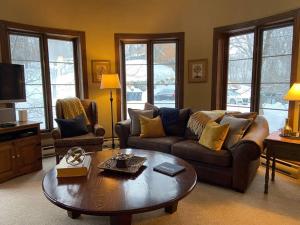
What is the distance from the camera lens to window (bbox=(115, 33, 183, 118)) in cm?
475

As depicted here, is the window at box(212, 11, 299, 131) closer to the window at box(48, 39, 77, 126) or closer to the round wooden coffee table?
the round wooden coffee table

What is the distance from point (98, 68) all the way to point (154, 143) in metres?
2.08

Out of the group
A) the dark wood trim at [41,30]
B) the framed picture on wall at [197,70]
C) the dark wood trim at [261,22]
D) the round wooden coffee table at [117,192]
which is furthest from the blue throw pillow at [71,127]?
the dark wood trim at [261,22]

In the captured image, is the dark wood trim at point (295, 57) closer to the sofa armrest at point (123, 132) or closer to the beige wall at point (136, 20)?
the beige wall at point (136, 20)

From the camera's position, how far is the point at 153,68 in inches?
192

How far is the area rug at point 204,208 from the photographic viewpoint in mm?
2209

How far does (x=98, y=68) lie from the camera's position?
4648 mm

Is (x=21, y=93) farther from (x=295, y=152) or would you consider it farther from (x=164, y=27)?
(x=295, y=152)

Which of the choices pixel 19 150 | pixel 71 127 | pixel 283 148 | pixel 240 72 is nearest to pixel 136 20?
pixel 240 72

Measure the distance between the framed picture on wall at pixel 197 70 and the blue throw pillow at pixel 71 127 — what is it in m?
2.25

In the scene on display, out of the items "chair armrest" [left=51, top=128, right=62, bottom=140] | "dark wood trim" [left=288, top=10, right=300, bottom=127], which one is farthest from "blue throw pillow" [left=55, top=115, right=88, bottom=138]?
"dark wood trim" [left=288, top=10, right=300, bottom=127]

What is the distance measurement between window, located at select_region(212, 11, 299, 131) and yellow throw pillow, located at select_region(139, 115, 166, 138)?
125 cm

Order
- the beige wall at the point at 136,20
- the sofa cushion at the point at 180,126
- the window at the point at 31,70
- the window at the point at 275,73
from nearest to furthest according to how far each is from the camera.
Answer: the window at the point at 275,73
the sofa cushion at the point at 180,126
the window at the point at 31,70
the beige wall at the point at 136,20

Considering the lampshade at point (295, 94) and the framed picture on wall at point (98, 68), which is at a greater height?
the framed picture on wall at point (98, 68)
